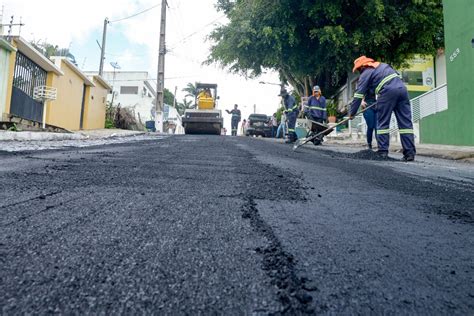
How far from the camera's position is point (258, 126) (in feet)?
66.9

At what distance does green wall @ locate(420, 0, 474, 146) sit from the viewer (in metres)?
7.63

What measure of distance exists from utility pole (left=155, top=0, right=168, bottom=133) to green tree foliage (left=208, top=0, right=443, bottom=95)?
508 cm

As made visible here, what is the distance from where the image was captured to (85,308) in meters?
0.72

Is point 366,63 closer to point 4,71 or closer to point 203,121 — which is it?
point 4,71

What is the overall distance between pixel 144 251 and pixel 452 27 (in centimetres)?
957

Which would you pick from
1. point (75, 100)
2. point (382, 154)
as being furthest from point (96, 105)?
point (382, 154)

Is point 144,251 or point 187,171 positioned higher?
point 187,171

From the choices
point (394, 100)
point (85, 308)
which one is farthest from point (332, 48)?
point (85, 308)

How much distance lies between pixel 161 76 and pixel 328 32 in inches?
390

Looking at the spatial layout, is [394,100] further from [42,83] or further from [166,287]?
[42,83]

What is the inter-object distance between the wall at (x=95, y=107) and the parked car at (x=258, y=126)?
7667mm

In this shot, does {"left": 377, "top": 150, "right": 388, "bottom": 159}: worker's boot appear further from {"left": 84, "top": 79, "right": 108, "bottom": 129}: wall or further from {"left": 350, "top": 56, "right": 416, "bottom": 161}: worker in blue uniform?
{"left": 84, "top": 79, "right": 108, "bottom": 129}: wall

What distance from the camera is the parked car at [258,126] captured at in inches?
802

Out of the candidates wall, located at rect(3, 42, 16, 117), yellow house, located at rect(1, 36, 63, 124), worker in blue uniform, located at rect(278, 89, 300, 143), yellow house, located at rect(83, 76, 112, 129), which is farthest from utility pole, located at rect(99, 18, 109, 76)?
worker in blue uniform, located at rect(278, 89, 300, 143)
